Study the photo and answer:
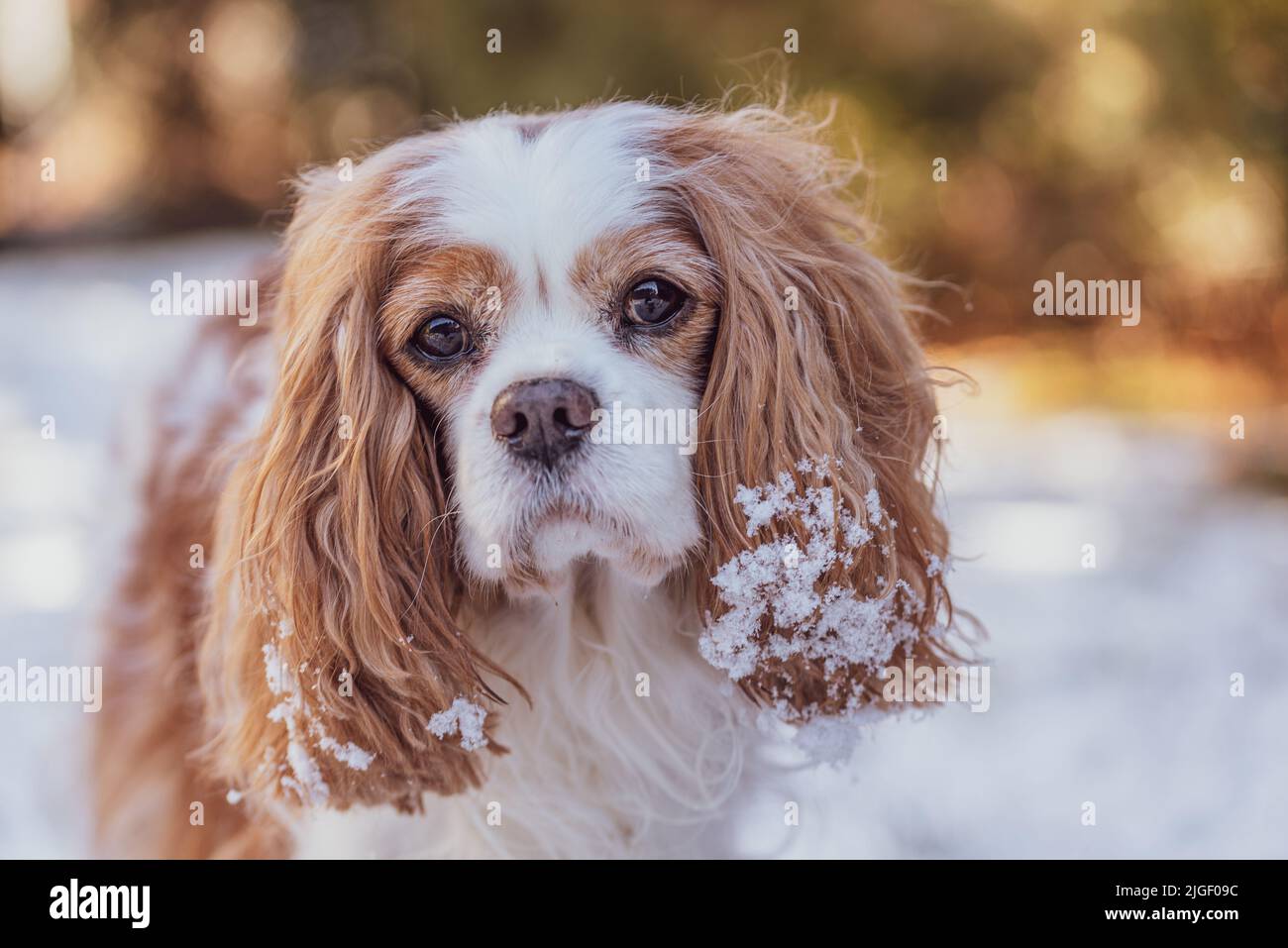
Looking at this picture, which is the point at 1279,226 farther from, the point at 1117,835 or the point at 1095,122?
the point at 1117,835

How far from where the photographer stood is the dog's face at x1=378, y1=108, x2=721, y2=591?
1.57 m

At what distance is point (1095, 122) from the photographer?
5.42 metres

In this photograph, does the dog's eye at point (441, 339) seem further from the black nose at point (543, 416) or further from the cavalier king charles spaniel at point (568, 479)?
the black nose at point (543, 416)

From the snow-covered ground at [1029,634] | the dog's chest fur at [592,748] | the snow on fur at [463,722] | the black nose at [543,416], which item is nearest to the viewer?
the black nose at [543,416]

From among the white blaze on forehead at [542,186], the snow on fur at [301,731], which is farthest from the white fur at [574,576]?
the snow on fur at [301,731]

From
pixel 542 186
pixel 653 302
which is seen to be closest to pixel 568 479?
pixel 653 302

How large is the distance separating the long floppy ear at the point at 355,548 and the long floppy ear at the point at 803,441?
1.33 ft

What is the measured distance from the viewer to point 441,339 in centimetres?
169

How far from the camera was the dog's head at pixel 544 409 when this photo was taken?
1606mm

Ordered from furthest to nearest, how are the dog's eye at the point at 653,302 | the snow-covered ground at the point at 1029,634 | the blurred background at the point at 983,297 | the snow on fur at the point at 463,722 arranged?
the blurred background at the point at 983,297
the snow-covered ground at the point at 1029,634
the snow on fur at the point at 463,722
the dog's eye at the point at 653,302

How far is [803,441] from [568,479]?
0.36m
